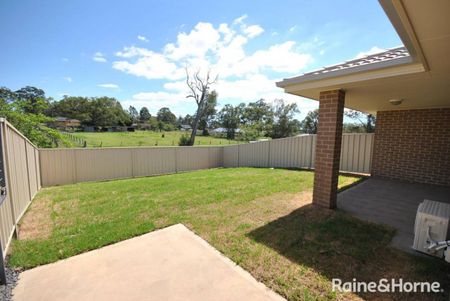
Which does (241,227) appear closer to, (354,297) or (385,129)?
(354,297)

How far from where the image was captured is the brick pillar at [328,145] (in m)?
4.03

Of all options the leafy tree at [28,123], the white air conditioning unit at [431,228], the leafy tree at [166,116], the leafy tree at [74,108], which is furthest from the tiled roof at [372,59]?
the leafy tree at [166,116]

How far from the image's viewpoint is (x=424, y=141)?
6492 mm

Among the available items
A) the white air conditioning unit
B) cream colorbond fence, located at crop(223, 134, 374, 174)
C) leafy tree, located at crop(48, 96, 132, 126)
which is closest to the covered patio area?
the white air conditioning unit

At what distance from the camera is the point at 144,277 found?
235 centimetres

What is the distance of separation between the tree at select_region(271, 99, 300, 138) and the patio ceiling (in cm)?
3117

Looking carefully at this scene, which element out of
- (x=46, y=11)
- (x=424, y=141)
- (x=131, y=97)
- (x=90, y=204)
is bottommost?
(x=90, y=204)

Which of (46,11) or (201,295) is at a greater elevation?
(46,11)

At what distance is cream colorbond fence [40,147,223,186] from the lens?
8.48 meters

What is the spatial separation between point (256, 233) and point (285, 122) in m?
34.9

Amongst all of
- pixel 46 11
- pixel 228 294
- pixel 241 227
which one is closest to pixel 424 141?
pixel 241 227

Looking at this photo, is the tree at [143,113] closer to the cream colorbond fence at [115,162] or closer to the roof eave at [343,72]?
the cream colorbond fence at [115,162]

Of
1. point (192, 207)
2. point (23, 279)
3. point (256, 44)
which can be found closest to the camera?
point (23, 279)

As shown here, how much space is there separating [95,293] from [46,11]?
915 cm
